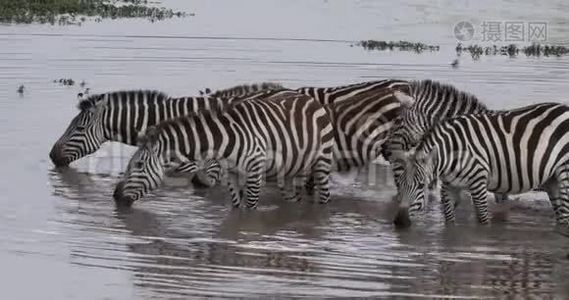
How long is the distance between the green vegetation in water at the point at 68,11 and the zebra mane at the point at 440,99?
1552cm

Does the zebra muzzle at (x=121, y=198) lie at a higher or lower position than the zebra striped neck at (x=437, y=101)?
lower

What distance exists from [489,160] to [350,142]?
1.98 m

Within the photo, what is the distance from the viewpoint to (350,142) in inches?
508

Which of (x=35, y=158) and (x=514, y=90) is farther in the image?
(x=514, y=90)

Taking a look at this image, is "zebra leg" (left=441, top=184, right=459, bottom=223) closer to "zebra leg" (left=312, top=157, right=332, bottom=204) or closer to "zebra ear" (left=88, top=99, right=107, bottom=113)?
"zebra leg" (left=312, top=157, right=332, bottom=204)

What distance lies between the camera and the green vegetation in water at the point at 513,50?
24656mm

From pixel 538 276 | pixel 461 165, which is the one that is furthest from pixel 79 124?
pixel 538 276

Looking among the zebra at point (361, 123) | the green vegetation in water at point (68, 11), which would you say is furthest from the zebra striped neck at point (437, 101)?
the green vegetation in water at point (68, 11)

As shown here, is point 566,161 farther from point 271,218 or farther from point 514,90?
point 514,90

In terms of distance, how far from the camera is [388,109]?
13.0 m

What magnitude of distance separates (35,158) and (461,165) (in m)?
5.44

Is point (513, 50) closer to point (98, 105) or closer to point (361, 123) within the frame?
point (361, 123)

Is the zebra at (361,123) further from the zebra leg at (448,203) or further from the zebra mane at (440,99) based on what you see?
the zebra leg at (448,203)

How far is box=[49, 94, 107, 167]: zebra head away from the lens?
44.9ft
